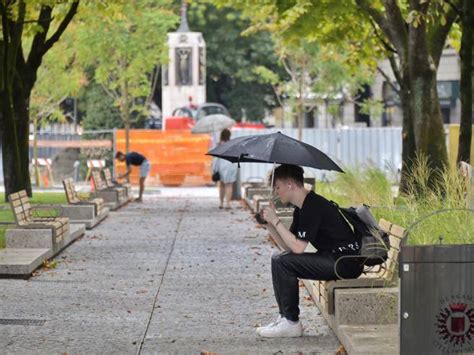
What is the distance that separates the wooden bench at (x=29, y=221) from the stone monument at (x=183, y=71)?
36352 millimetres

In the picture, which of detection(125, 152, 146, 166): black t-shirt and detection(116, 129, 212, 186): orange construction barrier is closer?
detection(125, 152, 146, 166): black t-shirt

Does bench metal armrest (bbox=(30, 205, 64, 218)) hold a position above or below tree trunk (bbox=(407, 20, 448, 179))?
below

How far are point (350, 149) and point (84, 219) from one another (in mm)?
25048

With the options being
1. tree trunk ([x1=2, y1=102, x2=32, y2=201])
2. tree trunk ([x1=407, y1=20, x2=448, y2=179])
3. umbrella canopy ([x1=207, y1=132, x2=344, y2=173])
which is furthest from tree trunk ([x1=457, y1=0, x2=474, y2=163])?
umbrella canopy ([x1=207, y1=132, x2=344, y2=173])

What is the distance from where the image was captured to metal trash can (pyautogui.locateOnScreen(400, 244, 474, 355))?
8.20 metres

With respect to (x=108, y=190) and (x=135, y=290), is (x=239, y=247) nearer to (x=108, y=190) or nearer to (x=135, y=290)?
(x=135, y=290)

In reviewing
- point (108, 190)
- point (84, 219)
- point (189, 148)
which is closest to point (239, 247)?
point (84, 219)

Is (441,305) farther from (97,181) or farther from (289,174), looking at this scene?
(97,181)

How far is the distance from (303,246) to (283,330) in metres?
0.75

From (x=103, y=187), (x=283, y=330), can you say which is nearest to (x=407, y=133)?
(x=103, y=187)

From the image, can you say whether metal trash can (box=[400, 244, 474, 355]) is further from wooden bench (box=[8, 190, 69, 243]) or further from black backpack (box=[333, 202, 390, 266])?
wooden bench (box=[8, 190, 69, 243])

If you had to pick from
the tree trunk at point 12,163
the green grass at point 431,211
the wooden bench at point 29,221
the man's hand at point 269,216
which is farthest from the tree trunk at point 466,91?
the man's hand at point 269,216

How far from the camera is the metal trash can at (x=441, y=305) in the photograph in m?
8.20

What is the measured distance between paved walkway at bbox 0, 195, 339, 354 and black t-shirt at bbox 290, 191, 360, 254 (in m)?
0.79
